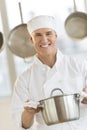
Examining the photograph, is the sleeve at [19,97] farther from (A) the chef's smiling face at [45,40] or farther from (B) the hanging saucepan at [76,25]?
(B) the hanging saucepan at [76,25]

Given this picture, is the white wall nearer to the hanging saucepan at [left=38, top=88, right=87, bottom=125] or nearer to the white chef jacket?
the white chef jacket

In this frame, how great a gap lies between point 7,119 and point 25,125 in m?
0.71

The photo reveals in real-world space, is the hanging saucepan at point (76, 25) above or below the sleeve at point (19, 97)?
above

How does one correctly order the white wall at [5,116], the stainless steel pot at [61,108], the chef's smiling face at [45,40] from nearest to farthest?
1. the stainless steel pot at [61,108]
2. the chef's smiling face at [45,40]
3. the white wall at [5,116]

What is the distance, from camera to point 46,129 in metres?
1.46

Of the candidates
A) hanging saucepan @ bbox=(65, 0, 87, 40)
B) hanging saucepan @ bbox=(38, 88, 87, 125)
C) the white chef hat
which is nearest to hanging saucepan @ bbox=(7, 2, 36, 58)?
hanging saucepan @ bbox=(65, 0, 87, 40)

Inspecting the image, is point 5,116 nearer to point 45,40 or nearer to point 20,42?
point 20,42

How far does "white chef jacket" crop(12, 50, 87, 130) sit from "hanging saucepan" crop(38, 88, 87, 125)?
133mm

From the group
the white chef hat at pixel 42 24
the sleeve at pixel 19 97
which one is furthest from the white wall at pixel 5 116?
the white chef hat at pixel 42 24

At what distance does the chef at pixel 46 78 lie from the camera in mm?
1421

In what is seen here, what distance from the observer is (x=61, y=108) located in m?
1.28

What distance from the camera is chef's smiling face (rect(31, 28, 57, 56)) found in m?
1.41

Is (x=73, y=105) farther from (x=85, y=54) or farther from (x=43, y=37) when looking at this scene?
(x=85, y=54)

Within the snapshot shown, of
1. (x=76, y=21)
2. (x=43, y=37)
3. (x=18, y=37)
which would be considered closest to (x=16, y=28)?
(x=18, y=37)
